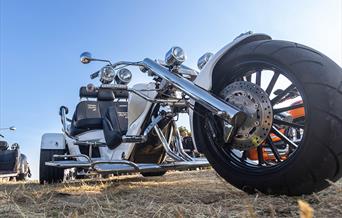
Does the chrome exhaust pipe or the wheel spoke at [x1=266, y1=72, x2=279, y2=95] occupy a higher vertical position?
the wheel spoke at [x1=266, y1=72, x2=279, y2=95]

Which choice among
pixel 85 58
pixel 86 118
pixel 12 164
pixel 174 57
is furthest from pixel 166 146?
pixel 12 164

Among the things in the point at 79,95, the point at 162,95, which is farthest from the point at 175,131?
the point at 79,95

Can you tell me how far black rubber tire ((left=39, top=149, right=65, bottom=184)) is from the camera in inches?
210

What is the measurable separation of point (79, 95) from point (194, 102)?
3743 millimetres

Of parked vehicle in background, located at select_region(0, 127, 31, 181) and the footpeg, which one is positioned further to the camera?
parked vehicle in background, located at select_region(0, 127, 31, 181)

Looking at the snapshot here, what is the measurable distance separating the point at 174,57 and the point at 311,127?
1.39m

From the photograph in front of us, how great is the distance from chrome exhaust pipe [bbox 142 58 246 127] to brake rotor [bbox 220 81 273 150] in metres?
0.05

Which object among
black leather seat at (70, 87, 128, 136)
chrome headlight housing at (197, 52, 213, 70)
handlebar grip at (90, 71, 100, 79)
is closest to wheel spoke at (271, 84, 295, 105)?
chrome headlight housing at (197, 52, 213, 70)

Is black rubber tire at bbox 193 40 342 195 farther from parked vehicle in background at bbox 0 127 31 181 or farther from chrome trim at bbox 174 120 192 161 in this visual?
parked vehicle in background at bbox 0 127 31 181

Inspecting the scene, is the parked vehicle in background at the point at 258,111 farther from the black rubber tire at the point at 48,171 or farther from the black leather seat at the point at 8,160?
the black leather seat at the point at 8,160

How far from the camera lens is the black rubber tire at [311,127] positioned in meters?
1.96

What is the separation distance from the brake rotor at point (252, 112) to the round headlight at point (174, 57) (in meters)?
0.76

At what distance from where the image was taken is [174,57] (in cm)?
312

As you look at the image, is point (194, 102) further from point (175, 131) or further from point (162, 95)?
point (175, 131)
